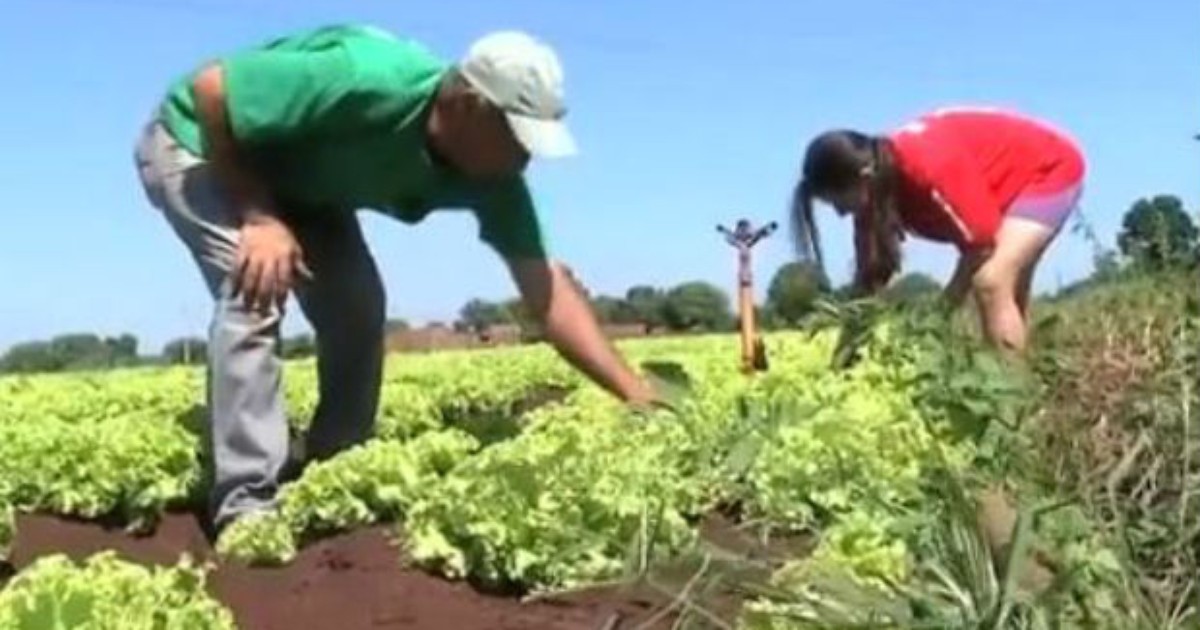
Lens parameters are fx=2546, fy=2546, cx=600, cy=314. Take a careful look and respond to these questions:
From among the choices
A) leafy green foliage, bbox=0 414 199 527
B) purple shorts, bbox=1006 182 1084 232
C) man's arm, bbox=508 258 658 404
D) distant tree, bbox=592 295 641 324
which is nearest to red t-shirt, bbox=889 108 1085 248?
purple shorts, bbox=1006 182 1084 232

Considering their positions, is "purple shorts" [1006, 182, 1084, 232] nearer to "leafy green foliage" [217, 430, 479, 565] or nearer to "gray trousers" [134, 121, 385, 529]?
"gray trousers" [134, 121, 385, 529]

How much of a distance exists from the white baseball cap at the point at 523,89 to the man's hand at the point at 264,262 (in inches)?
25.6

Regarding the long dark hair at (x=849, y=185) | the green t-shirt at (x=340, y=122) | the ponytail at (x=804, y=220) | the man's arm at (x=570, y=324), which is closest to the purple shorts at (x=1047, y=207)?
the long dark hair at (x=849, y=185)

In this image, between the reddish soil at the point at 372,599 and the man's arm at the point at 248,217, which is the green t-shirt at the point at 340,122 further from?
the reddish soil at the point at 372,599

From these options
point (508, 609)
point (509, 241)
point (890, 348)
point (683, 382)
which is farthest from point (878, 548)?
point (509, 241)

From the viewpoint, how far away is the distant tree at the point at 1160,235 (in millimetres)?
5441

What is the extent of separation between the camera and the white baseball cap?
6.03m

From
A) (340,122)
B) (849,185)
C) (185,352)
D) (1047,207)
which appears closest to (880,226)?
(849,185)

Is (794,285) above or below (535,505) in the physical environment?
above

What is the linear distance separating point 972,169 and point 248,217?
10.0 feet

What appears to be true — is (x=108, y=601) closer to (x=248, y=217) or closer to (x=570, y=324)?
(x=248, y=217)

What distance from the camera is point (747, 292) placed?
1403cm

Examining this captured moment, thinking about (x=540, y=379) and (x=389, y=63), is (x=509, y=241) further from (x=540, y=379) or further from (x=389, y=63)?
(x=540, y=379)

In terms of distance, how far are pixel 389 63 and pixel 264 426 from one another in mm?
996
